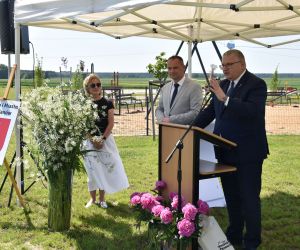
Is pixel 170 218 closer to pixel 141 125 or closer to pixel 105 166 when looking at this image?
pixel 105 166

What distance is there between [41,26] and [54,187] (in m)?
2.37

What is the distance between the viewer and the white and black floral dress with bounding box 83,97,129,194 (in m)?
5.62

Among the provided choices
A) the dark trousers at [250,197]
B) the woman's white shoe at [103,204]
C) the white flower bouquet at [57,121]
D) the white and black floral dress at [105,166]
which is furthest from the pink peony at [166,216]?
the woman's white shoe at [103,204]

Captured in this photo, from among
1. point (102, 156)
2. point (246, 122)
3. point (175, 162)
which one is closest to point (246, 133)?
point (246, 122)

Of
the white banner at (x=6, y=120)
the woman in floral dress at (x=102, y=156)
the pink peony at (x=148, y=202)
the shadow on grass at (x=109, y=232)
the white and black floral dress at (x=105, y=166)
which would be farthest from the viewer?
the white and black floral dress at (x=105, y=166)

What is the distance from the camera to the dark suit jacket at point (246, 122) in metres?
3.68

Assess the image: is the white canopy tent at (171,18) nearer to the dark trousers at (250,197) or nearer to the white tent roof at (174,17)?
the white tent roof at (174,17)

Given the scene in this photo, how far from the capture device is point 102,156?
5715 mm

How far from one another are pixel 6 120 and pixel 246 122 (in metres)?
3.08

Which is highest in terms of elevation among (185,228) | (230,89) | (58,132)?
(230,89)

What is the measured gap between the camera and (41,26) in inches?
227

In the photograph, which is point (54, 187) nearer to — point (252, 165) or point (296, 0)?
point (252, 165)

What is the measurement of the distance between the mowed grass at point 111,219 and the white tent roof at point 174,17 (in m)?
1.90

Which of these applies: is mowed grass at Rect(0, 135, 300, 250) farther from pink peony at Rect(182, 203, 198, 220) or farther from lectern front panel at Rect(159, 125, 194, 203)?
pink peony at Rect(182, 203, 198, 220)
